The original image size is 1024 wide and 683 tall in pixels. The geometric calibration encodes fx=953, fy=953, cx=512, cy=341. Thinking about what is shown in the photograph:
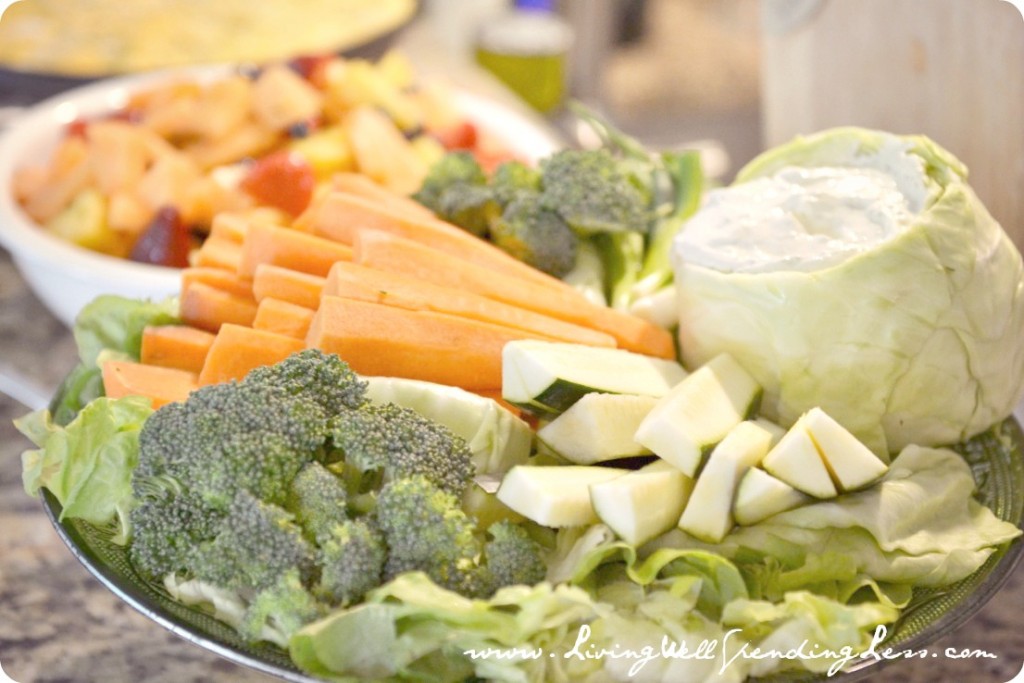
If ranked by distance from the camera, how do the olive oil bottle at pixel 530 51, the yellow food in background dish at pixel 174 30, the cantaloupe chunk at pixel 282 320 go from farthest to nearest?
the olive oil bottle at pixel 530 51 → the yellow food in background dish at pixel 174 30 → the cantaloupe chunk at pixel 282 320

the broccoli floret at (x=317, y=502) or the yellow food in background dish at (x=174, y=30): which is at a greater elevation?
the yellow food in background dish at (x=174, y=30)

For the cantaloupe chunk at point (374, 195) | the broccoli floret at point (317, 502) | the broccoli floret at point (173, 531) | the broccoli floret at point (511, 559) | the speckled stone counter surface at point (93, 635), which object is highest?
the cantaloupe chunk at point (374, 195)

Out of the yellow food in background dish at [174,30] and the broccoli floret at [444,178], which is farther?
the yellow food in background dish at [174,30]

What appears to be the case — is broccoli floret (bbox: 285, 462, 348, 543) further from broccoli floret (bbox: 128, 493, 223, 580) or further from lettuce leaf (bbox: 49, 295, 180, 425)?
lettuce leaf (bbox: 49, 295, 180, 425)

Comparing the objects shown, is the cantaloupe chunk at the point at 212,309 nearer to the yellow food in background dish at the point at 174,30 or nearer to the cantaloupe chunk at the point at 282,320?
the cantaloupe chunk at the point at 282,320

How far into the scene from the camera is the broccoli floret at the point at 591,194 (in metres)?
1.71

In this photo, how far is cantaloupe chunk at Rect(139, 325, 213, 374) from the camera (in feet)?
4.74

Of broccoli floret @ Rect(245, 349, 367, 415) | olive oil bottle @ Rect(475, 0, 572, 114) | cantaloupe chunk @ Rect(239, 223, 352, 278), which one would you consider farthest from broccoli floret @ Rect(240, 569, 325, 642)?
olive oil bottle @ Rect(475, 0, 572, 114)

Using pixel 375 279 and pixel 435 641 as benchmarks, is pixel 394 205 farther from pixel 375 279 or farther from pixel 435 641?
pixel 435 641

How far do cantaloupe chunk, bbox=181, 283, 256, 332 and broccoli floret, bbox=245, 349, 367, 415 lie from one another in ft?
1.06

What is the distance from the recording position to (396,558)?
106 cm

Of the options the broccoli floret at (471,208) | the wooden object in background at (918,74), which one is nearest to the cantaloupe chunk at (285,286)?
the broccoli floret at (471,208)

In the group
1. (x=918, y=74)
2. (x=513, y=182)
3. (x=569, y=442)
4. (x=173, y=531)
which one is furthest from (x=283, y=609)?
(x=918, y=74)

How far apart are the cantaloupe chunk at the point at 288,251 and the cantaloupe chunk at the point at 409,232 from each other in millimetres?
52
